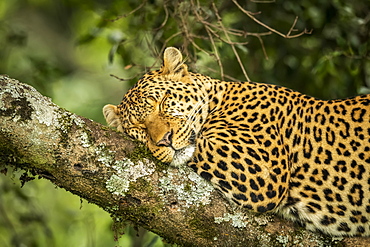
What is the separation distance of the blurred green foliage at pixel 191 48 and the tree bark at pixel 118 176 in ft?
6.78

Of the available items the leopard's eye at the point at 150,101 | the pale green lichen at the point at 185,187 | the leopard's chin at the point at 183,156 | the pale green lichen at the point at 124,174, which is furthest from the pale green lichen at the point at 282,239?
the leopard's eye at the point at 150,101

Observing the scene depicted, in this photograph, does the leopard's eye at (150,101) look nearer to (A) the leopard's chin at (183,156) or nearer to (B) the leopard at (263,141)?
(B) the leopard at (263,141)

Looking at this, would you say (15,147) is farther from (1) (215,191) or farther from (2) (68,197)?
(2) (68,197)

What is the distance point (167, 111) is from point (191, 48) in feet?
7.65

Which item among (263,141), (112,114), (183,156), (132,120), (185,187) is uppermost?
(112,114)

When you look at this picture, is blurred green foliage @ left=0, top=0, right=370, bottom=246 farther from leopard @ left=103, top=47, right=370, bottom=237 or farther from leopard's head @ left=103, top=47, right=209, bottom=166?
leopard @ left=103, top=47, right=370, bottom=237

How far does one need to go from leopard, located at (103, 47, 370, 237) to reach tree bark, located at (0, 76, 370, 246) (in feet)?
0.79

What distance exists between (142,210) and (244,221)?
946 millimetres

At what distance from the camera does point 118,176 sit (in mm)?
4316

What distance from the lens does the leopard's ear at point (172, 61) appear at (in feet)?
19.2

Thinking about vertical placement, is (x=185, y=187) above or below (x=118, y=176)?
below

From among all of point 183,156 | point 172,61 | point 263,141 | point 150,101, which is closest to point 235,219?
point 183,156

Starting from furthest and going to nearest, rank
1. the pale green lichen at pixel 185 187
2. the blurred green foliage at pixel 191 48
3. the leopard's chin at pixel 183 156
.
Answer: the blurred green foliage at pixel 191 48
the leopard's chin at pixel 183 156
the pale green lichen at pixel 185 187

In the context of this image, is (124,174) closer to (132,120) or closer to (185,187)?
(185,187)
